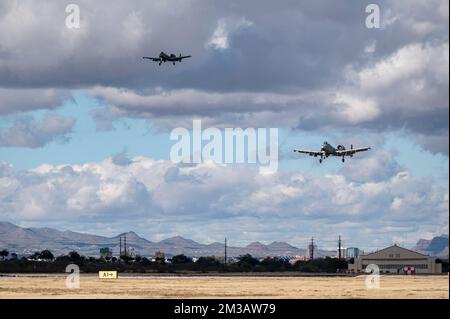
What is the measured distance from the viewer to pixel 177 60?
16750cm

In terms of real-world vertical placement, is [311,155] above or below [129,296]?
above
